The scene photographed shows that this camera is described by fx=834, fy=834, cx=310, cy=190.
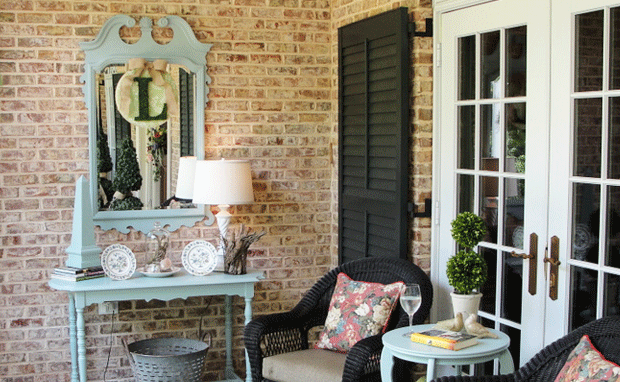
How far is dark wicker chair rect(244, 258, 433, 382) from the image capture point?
4062 millimetres

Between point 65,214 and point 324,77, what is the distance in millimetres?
1822

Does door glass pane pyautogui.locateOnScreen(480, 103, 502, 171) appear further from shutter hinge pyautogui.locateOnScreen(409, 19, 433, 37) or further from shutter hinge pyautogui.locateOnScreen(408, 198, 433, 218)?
shutter hinge pyautogui.locateOnScreen(409, 19, 433, 37)

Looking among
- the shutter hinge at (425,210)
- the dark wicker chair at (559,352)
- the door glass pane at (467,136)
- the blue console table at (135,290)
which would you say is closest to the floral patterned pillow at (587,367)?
the dark wicker chair at (559,352)

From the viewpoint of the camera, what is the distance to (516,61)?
3.86 metres

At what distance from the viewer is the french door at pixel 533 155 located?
11.1 ft

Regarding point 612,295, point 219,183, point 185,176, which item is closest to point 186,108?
point 185,176

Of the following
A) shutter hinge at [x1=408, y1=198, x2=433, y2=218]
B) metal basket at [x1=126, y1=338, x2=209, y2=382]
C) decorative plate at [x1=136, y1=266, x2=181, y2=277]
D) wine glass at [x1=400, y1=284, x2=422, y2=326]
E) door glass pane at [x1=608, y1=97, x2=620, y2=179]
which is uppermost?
door glass pane at [x1=608, y1=97, x2=620, y2=179]

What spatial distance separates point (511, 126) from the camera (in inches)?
154

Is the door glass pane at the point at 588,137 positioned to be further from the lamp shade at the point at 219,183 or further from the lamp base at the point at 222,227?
the lamp base at the point at 222,227

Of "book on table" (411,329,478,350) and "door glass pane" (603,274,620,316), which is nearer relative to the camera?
"door glass pane" (603,274,620,316)

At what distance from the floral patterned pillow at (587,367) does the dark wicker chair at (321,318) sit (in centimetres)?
99

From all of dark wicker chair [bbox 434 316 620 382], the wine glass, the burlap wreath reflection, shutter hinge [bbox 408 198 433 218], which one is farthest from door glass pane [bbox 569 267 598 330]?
the burlap wreath reflection

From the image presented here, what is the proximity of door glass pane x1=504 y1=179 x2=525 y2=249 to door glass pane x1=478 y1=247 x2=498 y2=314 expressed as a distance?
0.14m

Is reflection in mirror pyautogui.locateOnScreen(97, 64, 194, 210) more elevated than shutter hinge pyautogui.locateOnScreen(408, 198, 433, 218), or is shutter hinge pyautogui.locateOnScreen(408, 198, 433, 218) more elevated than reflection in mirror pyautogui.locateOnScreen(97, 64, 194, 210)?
reflection in mirror pyautogui.locateOnScreen(97, 64, 194, 210)
